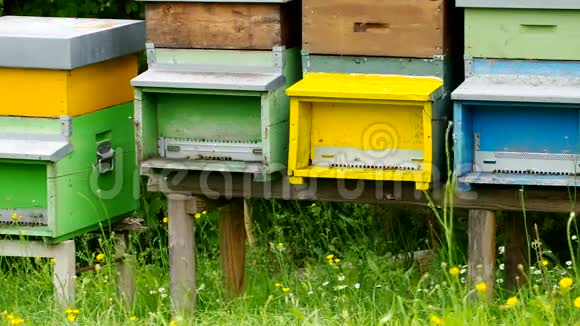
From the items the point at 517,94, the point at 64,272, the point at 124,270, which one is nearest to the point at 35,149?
the point at 64,272

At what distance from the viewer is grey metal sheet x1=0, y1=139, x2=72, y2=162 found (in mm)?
5098

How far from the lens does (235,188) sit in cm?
523

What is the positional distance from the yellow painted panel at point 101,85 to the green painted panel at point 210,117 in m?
0.35

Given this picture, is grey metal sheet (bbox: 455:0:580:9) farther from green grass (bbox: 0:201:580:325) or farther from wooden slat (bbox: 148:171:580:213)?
green grass (bbox: 0:201:580:325)

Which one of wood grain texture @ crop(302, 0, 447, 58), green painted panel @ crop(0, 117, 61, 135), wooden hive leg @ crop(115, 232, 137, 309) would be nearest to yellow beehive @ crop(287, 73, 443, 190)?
wood grain texture @ crop(302, 0, 447, 58)

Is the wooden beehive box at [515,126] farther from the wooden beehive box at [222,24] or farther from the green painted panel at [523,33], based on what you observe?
the wooden beehive box at [222,24]

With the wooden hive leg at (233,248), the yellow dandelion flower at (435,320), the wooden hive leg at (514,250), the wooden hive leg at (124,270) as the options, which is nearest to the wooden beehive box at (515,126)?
the yellow dandelion flower at (435,320)

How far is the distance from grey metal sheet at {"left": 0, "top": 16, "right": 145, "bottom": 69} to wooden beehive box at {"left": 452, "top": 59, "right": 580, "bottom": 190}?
5.42ft

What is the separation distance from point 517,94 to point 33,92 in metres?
2.07

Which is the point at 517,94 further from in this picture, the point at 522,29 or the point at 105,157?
the point at 105,157

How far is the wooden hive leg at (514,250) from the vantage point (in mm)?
5941

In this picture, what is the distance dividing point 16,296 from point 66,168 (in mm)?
818

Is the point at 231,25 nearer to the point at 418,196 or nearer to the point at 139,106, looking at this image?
the point at 139,106

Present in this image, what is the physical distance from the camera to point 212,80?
4.96 meters
